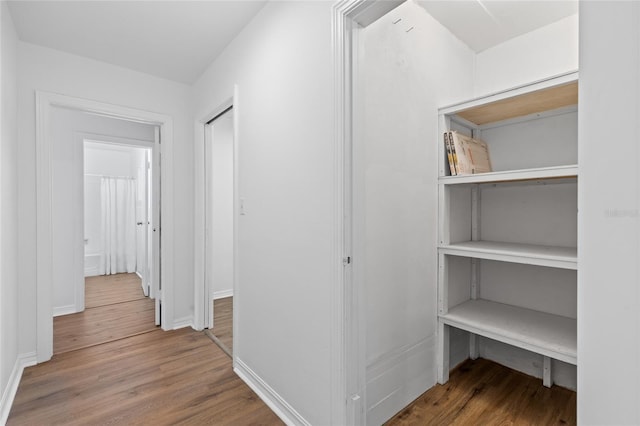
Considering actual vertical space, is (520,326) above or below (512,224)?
below

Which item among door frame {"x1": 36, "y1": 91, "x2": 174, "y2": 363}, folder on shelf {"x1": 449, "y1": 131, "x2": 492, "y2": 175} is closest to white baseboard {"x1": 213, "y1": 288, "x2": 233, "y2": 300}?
door frame {"x1": 36, "y1": 91, "x2": 174, "y2": 363}

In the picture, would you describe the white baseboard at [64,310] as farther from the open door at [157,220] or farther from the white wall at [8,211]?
the white wall at [8,211]

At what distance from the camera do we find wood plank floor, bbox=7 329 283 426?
1.68 meters

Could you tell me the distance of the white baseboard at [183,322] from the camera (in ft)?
9.57

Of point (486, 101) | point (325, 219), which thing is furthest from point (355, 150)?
point (486, 101)

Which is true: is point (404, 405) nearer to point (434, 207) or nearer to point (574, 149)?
point (434, 207)

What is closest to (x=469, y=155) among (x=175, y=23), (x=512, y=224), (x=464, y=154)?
(x=464, y=154)

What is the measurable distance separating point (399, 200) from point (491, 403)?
1.31 meters

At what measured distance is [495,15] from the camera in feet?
6.46

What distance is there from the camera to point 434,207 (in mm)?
1952

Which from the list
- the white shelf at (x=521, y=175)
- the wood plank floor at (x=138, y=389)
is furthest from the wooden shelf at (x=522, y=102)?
the wood plank floor at (x=138, y=389)

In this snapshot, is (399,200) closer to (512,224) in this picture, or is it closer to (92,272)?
(512,224)
